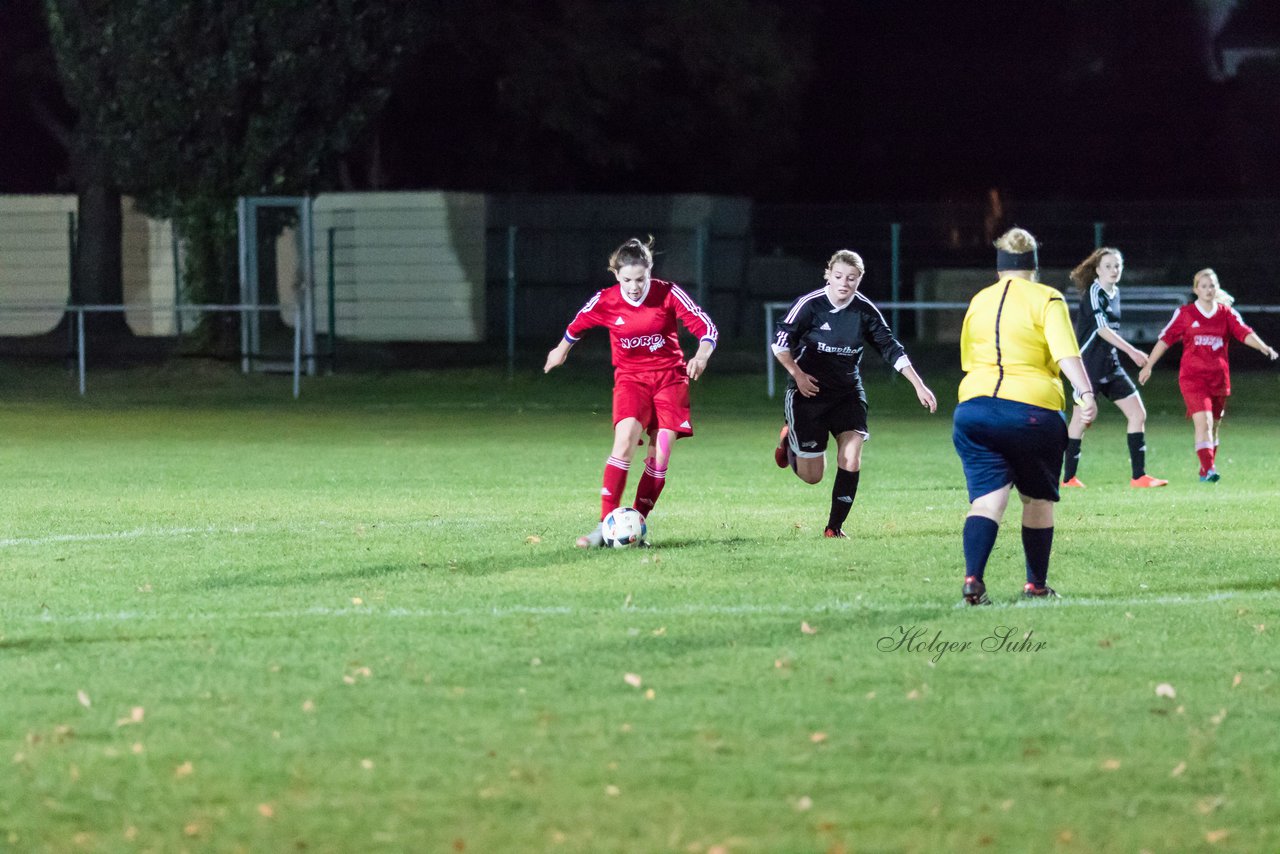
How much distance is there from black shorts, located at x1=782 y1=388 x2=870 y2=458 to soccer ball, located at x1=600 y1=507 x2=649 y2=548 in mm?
1354

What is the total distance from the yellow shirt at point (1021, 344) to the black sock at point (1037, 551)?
1.90 feet

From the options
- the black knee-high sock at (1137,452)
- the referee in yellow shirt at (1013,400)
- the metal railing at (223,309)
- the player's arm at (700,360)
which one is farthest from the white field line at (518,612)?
the metal railing at (223,309)

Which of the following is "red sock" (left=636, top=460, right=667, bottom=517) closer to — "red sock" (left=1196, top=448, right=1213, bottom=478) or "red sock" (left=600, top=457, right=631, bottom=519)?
"red sock" (left=600, top=457, right=631, bottom=519)

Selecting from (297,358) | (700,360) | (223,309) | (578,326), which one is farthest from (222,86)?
(700,360)

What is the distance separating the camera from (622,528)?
10227mm

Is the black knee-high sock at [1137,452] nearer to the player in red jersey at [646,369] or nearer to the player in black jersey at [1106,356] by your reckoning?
the player in black jersey at [1106,356]

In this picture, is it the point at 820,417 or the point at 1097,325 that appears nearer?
the point at 820,417

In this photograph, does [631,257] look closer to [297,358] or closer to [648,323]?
[648,323]

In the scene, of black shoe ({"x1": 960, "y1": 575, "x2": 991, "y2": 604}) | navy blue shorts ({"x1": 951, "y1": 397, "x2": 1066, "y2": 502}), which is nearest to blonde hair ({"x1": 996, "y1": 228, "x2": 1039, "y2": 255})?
navy blue shorts ({"x1": 951, "y1": 397, "x2": 1066, "y2": 502})

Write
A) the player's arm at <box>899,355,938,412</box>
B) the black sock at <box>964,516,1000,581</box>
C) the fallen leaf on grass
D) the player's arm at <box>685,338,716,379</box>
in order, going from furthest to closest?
the player's arm at <box>685,338,716,379</box> → the player's arm at <box>899,355,938,412</box> → the black sock at <box>964,516,1000,581</box> → the fallen leaf on grass

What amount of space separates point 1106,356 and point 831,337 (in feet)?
14.5

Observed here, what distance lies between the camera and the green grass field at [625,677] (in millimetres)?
5090

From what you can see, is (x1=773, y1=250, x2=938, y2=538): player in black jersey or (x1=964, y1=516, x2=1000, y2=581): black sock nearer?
(x1=964, y1=516, x2=1000, y2=581): black sock

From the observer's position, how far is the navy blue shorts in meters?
8.16
